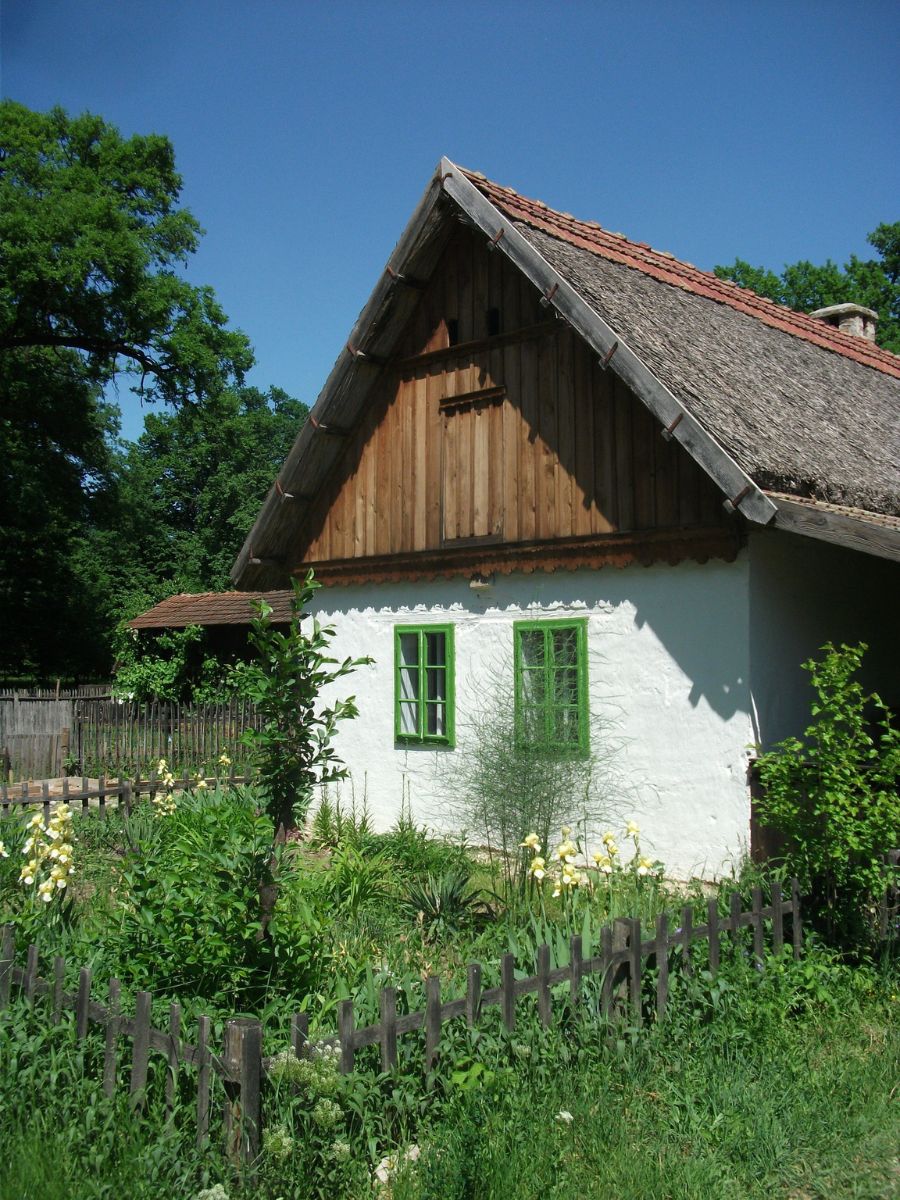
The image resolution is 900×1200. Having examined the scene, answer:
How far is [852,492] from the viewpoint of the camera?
811 centimetres

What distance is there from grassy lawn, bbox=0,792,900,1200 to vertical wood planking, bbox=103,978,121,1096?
6cm

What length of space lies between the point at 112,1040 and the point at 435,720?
21.8 feet

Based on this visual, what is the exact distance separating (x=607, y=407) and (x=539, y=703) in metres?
2.64

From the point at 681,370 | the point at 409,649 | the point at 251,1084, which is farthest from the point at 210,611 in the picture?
the point at 251,1084

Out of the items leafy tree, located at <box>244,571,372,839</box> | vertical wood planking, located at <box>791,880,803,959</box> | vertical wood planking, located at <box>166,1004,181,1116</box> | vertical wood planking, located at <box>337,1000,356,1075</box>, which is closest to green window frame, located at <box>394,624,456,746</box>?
vertical wood planking, located at <box>791,880,803,959</box>

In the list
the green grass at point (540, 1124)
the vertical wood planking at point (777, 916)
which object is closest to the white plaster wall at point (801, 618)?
the vertical wood planking at point (777, 916)

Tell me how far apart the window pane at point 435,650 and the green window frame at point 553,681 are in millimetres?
1090

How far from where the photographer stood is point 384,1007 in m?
3.81

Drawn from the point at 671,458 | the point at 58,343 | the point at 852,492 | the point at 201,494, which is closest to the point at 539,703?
the point at 671,458

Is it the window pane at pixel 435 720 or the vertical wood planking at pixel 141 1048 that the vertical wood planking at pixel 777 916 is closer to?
the vertical wood planking at pixel 141 1048

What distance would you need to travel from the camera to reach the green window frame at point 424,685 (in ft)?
33.0

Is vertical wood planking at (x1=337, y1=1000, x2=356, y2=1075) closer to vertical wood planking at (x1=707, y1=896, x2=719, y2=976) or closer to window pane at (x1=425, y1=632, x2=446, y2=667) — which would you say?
vertical wood planking at (x1=707, y1=896, x2=719, y2=976)

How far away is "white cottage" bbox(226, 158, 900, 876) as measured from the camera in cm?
781

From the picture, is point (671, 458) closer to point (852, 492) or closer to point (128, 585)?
point (852, 492)
